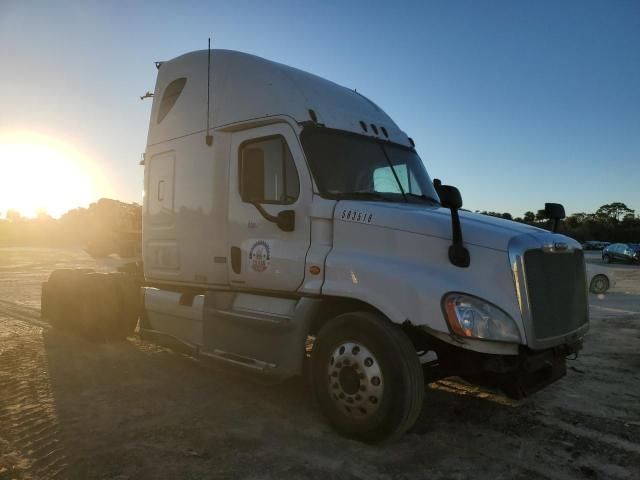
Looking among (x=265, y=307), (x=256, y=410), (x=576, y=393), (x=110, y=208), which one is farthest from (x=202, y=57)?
(x=110, y=208)

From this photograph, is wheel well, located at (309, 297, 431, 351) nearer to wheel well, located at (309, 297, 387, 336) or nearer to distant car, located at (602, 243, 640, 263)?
wheel well, located at (309, 297, 387, 336)

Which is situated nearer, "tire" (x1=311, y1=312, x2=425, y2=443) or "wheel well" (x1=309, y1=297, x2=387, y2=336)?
"tire" (x1=311, y1=312, x2=425, y2=443)

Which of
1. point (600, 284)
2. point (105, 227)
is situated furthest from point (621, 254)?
point (105, 227)

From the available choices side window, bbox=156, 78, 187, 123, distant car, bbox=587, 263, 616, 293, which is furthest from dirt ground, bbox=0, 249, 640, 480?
distant car, bbox=587, 263, 616, 293

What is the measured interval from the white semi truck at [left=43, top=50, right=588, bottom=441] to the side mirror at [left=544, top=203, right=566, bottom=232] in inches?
0.9

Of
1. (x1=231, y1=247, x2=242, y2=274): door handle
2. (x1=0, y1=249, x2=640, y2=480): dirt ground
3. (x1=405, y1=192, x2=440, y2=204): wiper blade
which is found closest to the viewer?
(x1=0, y1=249, x2=640, y2=480): dirt ground

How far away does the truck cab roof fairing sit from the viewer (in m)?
4.99

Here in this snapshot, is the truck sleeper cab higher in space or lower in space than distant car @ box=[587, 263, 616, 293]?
higher

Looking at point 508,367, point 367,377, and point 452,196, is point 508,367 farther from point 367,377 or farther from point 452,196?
point 452,196

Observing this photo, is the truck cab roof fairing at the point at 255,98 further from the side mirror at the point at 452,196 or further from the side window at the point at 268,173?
the side mirror at the point at 452,196

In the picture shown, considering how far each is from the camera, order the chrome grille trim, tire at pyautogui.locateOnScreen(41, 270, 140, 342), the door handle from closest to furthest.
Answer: the chrome grille trim < the door handle < tire at pyautogui.locateOnScreen(41, 270, 140, 342)

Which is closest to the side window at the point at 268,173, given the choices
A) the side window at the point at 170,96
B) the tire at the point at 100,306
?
the side window at the point at 170,96

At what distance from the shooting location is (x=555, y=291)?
3.94m

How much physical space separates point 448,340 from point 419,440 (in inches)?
40.0
